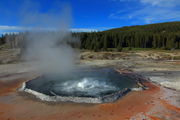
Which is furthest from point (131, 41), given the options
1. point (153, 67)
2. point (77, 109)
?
point (77, 109)

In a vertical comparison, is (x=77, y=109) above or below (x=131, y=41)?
below

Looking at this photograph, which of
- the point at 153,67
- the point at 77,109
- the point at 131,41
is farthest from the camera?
the point at 131,41

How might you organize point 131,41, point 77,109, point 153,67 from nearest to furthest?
1. point 77,109
2. point 153,67
3. point 131,41

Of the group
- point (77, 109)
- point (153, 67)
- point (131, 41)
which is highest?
point (131, 41)

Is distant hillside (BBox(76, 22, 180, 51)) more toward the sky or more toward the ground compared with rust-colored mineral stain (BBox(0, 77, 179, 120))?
more toward the sky

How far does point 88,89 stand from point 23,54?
78.3ft

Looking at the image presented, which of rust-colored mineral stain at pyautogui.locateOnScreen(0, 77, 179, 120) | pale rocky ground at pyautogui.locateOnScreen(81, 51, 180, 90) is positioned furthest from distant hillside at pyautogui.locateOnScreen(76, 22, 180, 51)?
rust-colored mineral stain at pyautogui.locateOnScreen(0, 77, 179, 120)

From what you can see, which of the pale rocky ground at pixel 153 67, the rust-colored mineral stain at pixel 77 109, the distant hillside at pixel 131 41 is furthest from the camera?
the distant hillside at pixel 131 41

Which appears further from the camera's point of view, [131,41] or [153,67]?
[131,41]

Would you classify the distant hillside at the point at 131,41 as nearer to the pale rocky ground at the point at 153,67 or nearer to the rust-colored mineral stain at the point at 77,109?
the pale rocky ground at the point at 153,67

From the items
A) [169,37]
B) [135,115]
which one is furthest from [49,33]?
[169,37]

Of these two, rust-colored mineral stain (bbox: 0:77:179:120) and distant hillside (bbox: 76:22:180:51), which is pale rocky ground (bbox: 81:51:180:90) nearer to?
rust-colored mineral stain (bbox: 0:77:179:120)

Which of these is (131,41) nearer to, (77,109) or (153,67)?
(153,67)

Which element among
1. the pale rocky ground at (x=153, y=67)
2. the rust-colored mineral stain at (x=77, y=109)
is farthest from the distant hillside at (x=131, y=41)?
the rust-colored mineral stain at (x=77, y=109)
